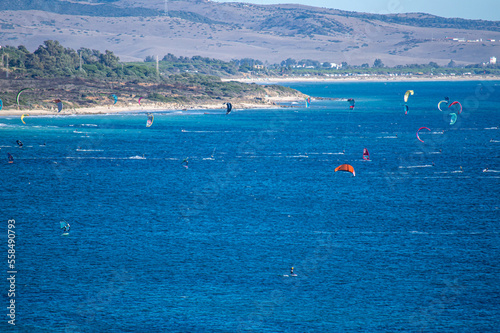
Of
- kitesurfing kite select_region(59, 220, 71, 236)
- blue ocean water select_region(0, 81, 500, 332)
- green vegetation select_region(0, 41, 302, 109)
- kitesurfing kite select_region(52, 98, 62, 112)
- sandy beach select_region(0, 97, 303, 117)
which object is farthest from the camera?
green vegetation select_region(0, 41, 302, 109)

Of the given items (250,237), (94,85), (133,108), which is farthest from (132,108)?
(250,237)

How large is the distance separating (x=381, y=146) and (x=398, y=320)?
6202 centimetres

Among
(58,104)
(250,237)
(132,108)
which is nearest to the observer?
(250,237)

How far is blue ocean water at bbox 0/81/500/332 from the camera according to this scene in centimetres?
3319

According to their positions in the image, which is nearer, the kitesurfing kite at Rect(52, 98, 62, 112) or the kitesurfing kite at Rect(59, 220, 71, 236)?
the kitesurfing kite at Rect(59, 220, 71, 236)

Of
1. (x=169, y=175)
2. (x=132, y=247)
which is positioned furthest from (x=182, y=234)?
(x=169, y=175)

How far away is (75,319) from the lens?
1257 inches

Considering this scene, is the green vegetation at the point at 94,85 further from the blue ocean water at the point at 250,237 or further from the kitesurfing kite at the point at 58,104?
the blue ocean water at the point at 250,237

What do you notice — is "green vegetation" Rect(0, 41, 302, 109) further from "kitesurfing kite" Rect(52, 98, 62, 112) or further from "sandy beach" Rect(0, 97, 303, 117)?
"kitesurfing kite" Rect(52, 98, 62, 112)

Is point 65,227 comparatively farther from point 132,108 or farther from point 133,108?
point 133,108

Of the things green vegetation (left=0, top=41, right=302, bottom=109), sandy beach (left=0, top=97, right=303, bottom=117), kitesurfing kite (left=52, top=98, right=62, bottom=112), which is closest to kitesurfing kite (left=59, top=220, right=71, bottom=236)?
kitesurfing kite (left=52, top=98, right=62, bottom=112)

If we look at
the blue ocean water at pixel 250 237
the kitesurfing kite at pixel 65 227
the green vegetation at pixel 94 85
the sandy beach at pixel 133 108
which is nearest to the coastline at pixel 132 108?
the sandy beach at pixel 133 108

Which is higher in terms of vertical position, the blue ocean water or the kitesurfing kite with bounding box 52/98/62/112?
the kitesurfing kite with bounding box 52/98/62/112

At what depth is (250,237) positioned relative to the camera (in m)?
45.2
